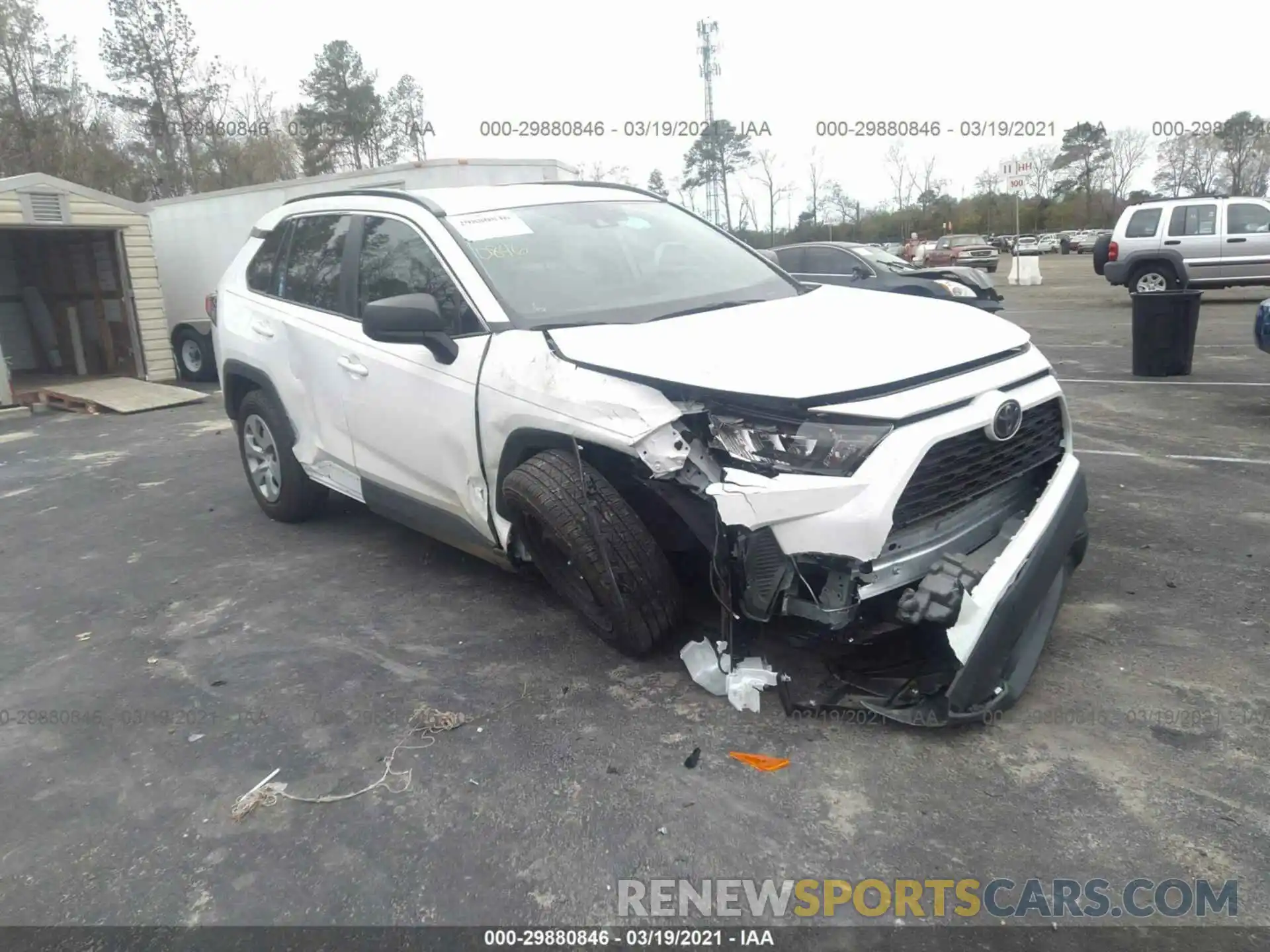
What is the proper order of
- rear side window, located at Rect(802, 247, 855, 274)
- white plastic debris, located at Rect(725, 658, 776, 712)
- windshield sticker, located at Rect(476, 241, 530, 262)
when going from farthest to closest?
rear side window, located at Rect(802, 247, 855, 274) < windshield sticker, located at Rect(476, 241, 530, 262) < white plastic debris, located at Rect(725, 658, 776, 712)

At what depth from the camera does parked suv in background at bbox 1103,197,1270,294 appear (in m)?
15.4

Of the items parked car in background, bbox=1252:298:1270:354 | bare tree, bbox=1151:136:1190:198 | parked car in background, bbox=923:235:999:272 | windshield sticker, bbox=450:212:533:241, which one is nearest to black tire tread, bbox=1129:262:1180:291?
parked car in background, bbox=1252:298:1270:354

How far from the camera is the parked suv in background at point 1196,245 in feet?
50.5

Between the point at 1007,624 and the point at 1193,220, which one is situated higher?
the point at 1193,220

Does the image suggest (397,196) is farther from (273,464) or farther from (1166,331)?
(1166,331)

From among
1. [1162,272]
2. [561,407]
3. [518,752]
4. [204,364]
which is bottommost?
[518,752]

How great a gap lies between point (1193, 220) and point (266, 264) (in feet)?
53.4

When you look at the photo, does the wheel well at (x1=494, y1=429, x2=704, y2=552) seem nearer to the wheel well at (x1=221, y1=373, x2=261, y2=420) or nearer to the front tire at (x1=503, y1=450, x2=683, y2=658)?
the front tire at (x1=503, y1=450, x2=683, y2=658)

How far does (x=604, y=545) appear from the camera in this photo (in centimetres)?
318

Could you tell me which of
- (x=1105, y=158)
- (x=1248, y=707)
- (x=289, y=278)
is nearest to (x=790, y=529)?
(x=1248, y=707)

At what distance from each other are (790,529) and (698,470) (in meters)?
0.40

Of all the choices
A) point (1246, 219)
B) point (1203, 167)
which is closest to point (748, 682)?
point (1246, 219)

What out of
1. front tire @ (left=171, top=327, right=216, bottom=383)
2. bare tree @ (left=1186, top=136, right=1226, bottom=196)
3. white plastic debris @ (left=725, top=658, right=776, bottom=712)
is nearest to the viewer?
white plastic debris @ (left=725, top=658, right=776, bottom=712)

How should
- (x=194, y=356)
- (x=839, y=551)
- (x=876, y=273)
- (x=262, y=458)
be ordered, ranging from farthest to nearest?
(x=194, y=356), (x=876, y=273), (x=262, y=458), (x=839, y=551)
